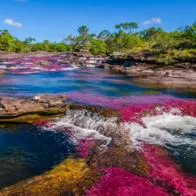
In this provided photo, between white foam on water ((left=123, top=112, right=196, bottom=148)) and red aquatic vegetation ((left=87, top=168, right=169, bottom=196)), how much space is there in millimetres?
5752

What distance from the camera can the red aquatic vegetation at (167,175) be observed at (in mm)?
16156

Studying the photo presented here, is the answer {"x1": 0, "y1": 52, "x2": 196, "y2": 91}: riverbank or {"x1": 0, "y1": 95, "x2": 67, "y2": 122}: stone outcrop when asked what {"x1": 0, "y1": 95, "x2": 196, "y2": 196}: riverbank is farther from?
{"x1": 0, "y1": 52, "x2": 196, "y2": 91}: riverbank

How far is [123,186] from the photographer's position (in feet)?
51.5

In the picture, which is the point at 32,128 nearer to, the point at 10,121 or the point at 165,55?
the point at 10,121

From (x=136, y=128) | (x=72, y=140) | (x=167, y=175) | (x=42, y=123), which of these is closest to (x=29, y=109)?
(x=42, y=123)

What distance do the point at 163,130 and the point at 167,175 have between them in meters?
10.0

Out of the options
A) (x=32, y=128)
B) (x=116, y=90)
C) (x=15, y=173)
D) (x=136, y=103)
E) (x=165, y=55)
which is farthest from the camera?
(x=165, y=55)

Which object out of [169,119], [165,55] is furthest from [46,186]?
[165,55]

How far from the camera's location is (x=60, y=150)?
22.1m

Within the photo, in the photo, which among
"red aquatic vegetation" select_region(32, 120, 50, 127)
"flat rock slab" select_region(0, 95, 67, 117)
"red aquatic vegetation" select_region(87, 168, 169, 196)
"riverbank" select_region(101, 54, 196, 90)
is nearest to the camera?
"red aquatic vegetation" select_region(87, 168, 169, 196)

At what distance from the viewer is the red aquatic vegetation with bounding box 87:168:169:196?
49.7 feet

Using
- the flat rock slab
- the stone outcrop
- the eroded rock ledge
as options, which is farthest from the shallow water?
the flat rock slab

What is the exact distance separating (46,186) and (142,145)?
8897 mm

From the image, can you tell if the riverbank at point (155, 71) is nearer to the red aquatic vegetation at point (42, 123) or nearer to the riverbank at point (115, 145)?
the riverbank at point (115, 145)
